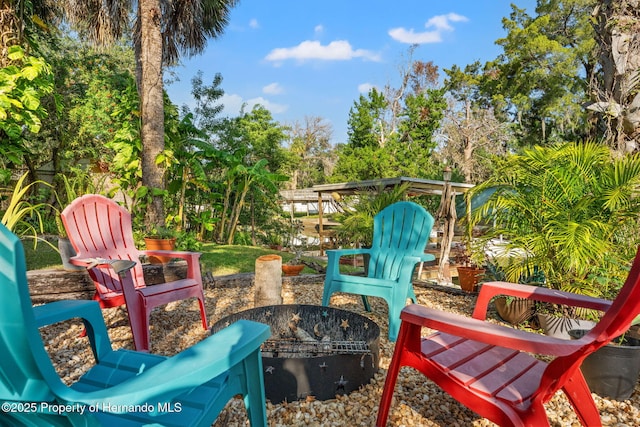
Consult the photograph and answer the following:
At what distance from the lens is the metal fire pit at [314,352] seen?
82.4 inches

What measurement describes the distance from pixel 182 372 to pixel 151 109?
6.22 metres

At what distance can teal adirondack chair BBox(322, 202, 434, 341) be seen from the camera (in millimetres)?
3143

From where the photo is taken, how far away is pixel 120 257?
3.25 metres

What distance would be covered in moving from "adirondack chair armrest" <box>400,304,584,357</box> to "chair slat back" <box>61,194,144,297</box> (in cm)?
249

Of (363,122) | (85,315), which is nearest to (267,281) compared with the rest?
(85,315)

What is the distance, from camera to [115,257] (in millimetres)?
3227

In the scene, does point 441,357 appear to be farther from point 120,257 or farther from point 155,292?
point 120,257

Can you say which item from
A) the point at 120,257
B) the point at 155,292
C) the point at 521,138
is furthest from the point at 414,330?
the point at 521,138

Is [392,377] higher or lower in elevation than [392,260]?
lower

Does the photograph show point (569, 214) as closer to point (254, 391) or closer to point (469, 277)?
point (469, 277)

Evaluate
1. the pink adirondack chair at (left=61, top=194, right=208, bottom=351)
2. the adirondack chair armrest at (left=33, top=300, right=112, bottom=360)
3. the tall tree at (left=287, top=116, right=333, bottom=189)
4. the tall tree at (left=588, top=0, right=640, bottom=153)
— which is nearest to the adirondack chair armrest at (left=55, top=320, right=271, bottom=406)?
the adirondack chair armrest at (left=33, top=300, right=112, bottom=360)

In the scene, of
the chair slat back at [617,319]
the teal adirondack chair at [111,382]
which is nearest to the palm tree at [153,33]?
the teal adirondack chair at [111,382]

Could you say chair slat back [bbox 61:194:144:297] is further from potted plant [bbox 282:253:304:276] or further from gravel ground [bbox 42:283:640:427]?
potted plant [bbox 282:253:304:276]

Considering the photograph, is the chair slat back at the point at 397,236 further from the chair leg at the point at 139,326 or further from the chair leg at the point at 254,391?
the chair leg at the point at 254,391
